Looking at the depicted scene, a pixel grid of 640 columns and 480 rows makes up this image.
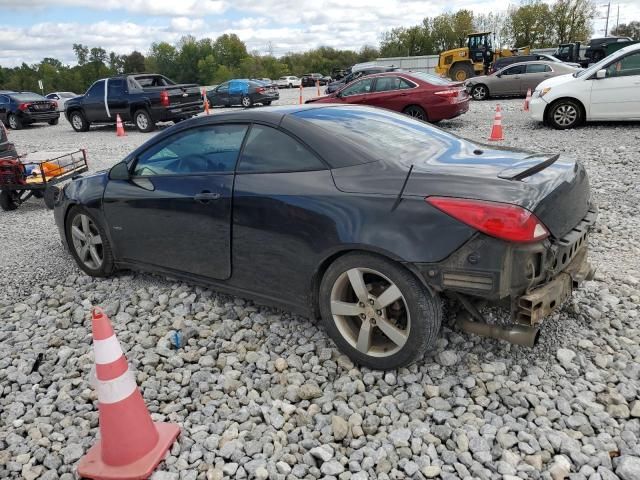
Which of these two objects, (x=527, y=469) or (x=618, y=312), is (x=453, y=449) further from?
(x=618, y=312)

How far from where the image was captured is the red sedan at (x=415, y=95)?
12.0 metres

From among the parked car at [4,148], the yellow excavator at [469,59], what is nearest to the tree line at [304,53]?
→ the yellow excavator at [469,59]

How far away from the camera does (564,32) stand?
6612 centimetres

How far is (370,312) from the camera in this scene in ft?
9.57

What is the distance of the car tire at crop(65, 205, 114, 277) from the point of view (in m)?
4.38

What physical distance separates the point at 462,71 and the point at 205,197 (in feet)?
93.3

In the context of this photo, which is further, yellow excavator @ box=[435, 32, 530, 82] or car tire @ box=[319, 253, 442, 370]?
yellow excavator @ box=[435, 32, 530, 82]

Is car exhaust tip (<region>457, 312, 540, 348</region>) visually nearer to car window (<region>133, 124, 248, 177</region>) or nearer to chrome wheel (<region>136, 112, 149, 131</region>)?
car window (<region>133, 124, 248, 177</region>)

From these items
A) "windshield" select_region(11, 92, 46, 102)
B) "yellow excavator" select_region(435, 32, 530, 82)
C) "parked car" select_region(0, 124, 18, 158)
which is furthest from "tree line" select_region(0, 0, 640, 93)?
"parked car" select_region(0, 124, 18, 158)

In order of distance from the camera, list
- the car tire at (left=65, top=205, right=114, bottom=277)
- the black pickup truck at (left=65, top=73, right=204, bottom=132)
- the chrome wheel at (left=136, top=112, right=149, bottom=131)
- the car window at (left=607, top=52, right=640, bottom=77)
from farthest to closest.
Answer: the chrome wheel at (left=136, top=112, right=149, bottom=131)
the black pickup truck at (left=65, top=73, right=204, bottom=132)
the car window at (left=607, top=52, right=640, bottom=77)
the car tire at (left=65, top=205, right=114, bottom=277)

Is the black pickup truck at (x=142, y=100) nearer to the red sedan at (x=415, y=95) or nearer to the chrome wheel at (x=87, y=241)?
the red sedan at (x=415, y=95)

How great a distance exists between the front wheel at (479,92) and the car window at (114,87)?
11.9m

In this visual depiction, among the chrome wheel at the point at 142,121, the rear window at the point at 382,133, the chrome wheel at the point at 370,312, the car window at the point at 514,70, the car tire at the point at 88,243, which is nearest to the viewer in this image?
the chrome wheel at the point at 370,312

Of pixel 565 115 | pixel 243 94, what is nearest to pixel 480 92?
pixel 565 115
